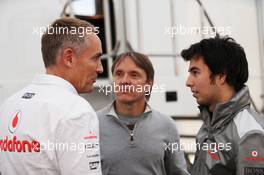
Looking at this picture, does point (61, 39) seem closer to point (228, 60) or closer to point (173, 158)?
point (228, 60)

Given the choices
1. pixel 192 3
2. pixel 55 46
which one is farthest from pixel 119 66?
pixel 192 3

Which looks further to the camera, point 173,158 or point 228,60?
point 173,158

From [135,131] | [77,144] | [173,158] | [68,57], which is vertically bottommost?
[173,158]

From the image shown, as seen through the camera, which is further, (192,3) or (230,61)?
(192,3)

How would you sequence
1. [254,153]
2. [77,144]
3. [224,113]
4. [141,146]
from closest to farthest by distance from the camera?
[77,144]
[254,153]
[224,113]
[141,146]

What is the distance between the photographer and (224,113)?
121cm

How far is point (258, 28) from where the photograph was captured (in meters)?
4.26

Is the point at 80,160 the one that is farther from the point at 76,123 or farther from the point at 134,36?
the point at 134,36

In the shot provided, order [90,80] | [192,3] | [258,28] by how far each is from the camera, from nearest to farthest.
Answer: [90,80] → [192,3] → [258,28]

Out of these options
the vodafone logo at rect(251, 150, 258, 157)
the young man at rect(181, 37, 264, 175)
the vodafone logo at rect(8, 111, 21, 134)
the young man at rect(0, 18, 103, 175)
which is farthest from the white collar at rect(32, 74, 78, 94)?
the vodafone logo at rect(251, 150, 258, 157)

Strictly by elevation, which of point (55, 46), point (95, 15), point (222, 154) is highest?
point (95, 15)

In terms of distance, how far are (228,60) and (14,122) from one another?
0.76 m

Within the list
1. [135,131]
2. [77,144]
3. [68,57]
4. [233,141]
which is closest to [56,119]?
[77,144]

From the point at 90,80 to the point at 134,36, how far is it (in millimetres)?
1754
